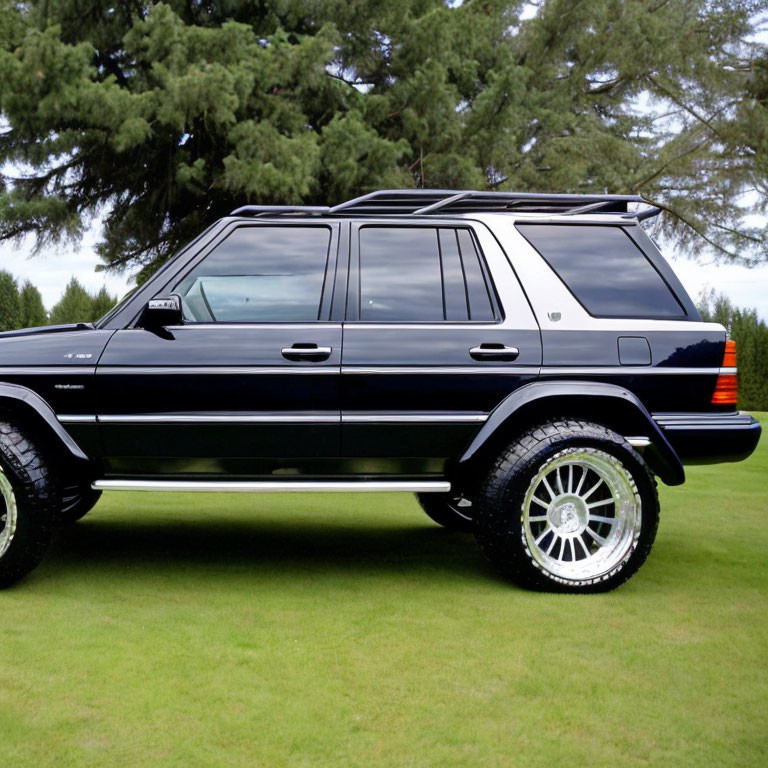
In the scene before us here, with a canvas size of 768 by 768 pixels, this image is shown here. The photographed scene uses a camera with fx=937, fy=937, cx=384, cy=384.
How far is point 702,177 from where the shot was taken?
21.6 m

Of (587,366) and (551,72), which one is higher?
(551,72)

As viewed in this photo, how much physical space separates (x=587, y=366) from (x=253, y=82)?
39.8 ft

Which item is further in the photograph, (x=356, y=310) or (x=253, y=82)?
(x=253, y=82)

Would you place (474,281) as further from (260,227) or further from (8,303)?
(8,303)

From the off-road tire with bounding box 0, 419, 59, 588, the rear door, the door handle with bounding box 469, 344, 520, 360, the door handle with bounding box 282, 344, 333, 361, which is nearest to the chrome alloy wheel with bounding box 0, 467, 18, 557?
the off-road tire with bounding box 0, 419, 59, 588

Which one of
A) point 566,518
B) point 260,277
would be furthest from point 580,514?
point 260,277

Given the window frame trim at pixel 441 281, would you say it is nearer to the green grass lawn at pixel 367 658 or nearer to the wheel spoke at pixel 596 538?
the wheel spoke at pixel 596 538

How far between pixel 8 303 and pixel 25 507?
18.1 metres

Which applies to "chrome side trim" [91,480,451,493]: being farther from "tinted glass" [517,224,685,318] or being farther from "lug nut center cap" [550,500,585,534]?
"tinted glass" [517,224,685,318]

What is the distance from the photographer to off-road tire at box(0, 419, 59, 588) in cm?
449

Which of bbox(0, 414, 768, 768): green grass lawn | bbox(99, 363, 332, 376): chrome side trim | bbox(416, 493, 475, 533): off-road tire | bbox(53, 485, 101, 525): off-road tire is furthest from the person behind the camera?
bbox(416, 493, 475, 533): off-road tire

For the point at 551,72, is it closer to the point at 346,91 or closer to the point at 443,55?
the point at 443,55

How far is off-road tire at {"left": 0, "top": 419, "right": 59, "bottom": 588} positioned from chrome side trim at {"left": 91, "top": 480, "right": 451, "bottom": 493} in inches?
9.9

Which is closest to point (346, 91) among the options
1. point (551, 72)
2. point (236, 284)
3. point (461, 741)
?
point (551, 72)
